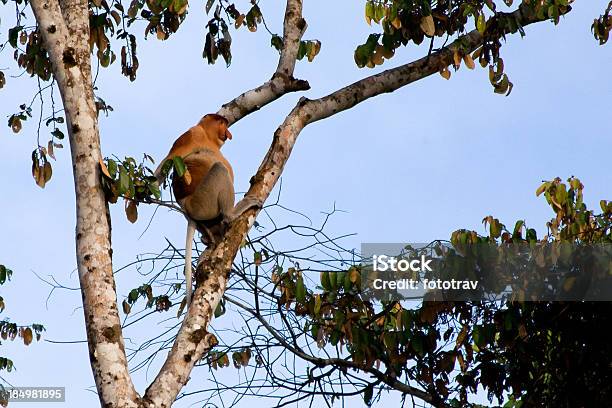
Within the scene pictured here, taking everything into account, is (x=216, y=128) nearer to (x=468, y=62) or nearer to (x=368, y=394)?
(x=468, y=62)

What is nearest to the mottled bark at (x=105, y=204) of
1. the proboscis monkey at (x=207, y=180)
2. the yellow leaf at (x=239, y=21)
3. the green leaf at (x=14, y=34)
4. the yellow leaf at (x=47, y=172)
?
the proboscis monkey at (x=207, y=180)

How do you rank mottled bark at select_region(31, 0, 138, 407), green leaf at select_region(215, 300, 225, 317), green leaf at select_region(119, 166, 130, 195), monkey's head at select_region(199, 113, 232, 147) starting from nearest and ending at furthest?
mottled bark at select_region(31, 0, 138, 407)
green leaf at select_region(119, 166, 130, 195)
green leaf at select_region(215, 300, 225, 317)
monkey's head at select_region(199, 113, 232, 147)

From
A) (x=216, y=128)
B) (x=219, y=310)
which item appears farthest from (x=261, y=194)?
(x=216, y=128)

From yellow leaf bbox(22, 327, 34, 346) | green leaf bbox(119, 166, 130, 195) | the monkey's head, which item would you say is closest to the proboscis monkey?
the monkey's head

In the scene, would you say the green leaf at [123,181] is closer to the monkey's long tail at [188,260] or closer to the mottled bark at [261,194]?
the mottled bark at [261,194]

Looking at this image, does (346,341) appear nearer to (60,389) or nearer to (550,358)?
(550,358)

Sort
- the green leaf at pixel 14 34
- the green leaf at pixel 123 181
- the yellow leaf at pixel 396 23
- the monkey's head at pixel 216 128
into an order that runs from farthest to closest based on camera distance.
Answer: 1. the green leaf at pixel 14 34
2. the monkey's head at pixel 216 128
3. the yellow leaf at pixel 396 23
4. the green leaf at pixel 123 181

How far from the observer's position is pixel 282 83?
3900mm

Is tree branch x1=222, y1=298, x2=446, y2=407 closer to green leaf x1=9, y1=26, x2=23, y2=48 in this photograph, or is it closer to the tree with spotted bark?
the tree with spotted bark

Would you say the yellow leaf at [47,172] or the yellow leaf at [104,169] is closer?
the yellow leaf at [104,169]

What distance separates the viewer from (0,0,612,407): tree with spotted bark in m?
2.87

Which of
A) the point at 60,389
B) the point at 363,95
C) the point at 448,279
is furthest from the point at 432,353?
the point at 60,389

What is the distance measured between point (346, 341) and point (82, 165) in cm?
166
